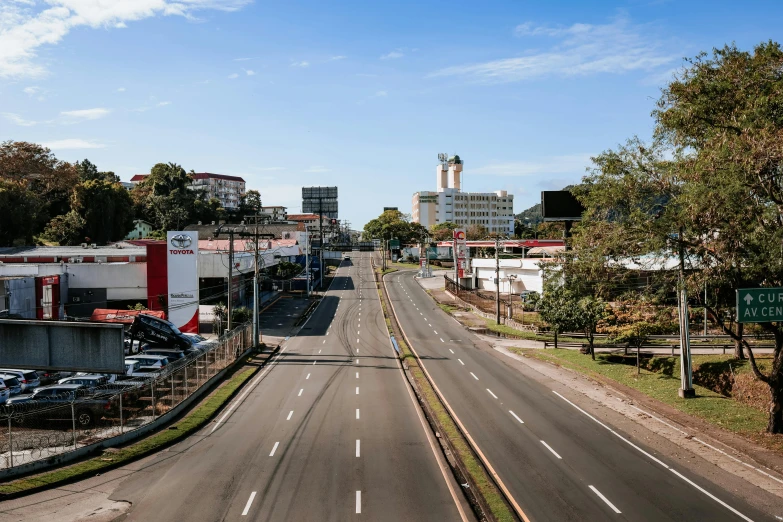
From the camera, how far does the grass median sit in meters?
18.7

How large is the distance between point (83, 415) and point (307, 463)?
387 inches

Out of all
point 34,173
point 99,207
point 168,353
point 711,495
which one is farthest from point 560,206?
point 34,173

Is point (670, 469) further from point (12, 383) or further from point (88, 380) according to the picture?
point (12, 383)

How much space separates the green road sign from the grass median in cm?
2157

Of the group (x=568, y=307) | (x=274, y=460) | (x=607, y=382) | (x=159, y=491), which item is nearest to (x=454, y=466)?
(x=274, y=460)

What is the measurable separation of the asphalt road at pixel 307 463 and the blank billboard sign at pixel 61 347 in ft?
13.0

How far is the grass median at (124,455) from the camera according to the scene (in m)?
18.7

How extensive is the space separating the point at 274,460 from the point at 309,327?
124ft

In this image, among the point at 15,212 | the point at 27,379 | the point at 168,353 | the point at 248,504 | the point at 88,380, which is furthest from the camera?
the point at 15,212

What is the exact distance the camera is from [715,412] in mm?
27109

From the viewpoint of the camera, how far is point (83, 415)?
2431 centimetres

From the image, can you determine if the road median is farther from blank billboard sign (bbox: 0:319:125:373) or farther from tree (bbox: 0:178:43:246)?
tree (bbox: 0:178:43:246)

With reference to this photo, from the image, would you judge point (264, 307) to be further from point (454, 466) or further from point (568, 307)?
point (454, 466)

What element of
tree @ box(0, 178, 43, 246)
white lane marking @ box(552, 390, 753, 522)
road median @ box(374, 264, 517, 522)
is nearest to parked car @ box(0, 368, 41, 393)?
road median @ box(374, 264, 517, 522)
